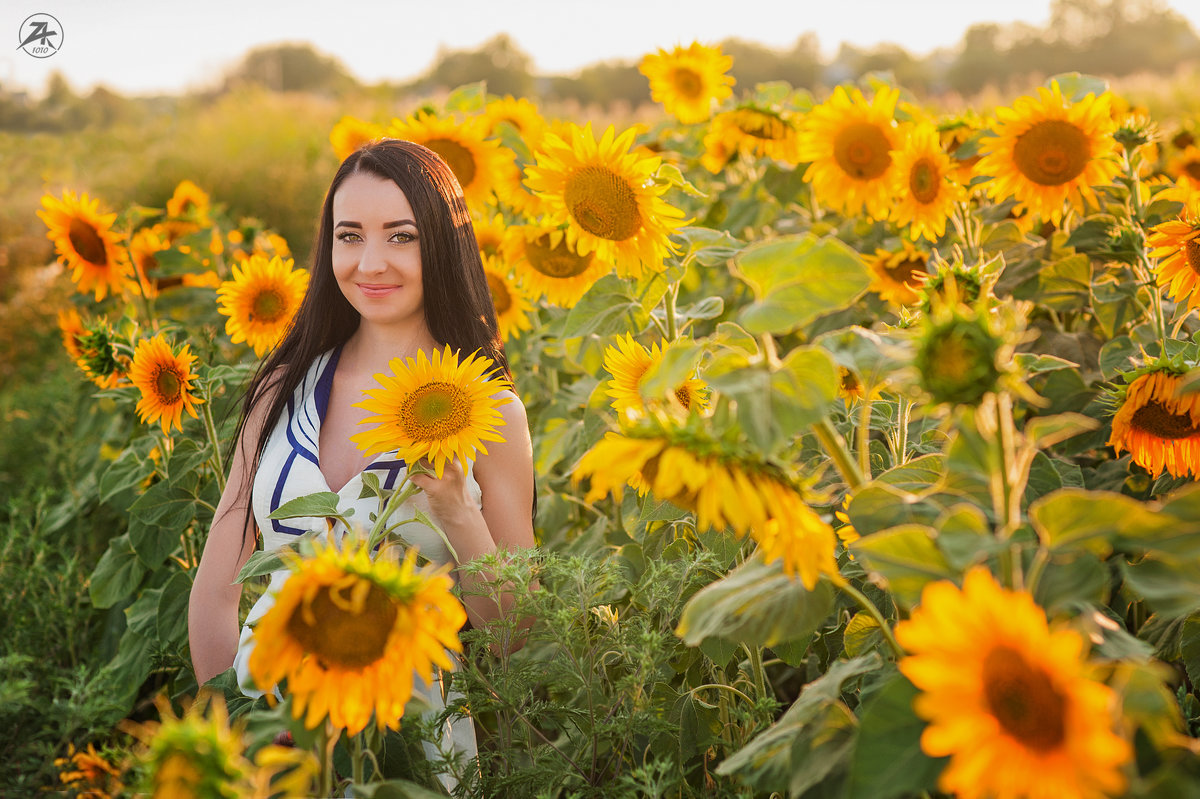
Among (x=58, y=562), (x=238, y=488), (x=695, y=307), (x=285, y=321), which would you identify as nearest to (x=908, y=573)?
(x=695, y=307)

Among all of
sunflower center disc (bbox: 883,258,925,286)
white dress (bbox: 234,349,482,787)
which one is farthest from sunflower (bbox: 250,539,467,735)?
sunflower center disc (bbox: 883,258,925,286)

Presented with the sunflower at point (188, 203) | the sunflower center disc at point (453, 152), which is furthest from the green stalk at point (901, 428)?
the sunflower at point (188, 203)

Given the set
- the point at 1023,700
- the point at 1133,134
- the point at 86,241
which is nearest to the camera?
the point at 1023,700

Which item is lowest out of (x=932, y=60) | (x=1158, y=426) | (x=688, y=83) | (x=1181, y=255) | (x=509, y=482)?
(x=509, y=482)

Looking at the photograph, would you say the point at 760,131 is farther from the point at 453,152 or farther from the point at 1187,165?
the point at 1187,165

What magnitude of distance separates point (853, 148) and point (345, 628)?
1936 mm

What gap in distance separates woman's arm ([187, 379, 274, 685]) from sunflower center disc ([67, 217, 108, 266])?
1.03 meters

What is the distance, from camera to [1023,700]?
0.61 metres

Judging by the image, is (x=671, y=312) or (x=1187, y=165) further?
(x=1187, y=165)

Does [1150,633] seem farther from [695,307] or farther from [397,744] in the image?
[397,744]

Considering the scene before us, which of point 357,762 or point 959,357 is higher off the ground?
point 959,357

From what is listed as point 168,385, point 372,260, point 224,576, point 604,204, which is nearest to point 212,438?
point 168,385

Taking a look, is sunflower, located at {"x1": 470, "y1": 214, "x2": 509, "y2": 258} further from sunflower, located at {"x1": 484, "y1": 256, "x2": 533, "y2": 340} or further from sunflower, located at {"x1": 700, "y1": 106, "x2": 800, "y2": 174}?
sunflower, located at {"x1": 700, "y1": 106, "x2": 800, "y2": 174}

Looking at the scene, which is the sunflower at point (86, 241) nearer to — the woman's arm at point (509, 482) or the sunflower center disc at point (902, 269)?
the woman's arm at point (509, 482)
